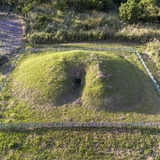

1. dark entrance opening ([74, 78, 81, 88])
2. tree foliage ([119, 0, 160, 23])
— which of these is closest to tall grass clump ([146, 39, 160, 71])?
tree foliage ([119, 0, 160, 23])

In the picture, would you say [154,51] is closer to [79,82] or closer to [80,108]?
[79,82]

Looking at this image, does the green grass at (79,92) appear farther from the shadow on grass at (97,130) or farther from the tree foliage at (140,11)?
the tree foliage at (140,11)

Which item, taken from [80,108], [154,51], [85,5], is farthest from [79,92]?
[85,5]

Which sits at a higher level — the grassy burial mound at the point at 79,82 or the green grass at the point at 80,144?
the grassy burial mound at the point at 79,82

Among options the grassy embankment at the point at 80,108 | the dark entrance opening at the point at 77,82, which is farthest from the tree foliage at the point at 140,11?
the dark entrance opening at the point at 77,82

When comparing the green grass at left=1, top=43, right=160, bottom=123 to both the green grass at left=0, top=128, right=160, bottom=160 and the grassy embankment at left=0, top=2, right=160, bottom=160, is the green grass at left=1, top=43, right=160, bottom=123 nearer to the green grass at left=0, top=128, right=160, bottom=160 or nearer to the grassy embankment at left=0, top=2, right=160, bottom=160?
the grassy embankment at left=0, top=2, right=160, bottom=160
